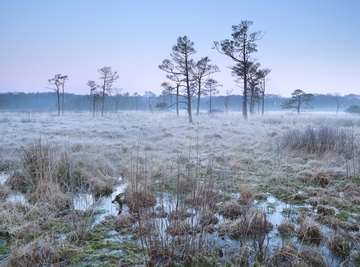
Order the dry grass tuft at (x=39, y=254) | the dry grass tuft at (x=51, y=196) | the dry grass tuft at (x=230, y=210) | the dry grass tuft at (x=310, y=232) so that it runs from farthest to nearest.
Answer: the dry grass tuft at (x=51, y=196) → the dry grass tuft at (x=230, y=210) → the dry grass tuft at (x=310, y=232) → the dry grass tuft at (x=39, y=254)

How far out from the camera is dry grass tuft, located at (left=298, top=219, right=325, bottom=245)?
328 centimetres

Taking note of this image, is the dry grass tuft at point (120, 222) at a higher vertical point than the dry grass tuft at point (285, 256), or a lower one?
lower

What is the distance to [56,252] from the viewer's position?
2805 millimetres

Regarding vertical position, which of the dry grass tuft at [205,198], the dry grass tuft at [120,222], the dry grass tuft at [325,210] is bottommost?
the dry grass tuft at [120,222]

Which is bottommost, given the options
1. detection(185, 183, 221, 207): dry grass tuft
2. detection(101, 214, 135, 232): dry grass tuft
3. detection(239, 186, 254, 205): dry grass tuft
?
detection(101, 214, 135, 232): dry grass tuft

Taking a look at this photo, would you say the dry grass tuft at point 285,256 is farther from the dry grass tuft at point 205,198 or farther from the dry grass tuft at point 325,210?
the dry grass tuft at point 325,210

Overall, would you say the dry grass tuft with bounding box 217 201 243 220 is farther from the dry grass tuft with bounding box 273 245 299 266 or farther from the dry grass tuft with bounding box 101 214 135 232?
the dry grass tuft with bounding box 101 214 135 232

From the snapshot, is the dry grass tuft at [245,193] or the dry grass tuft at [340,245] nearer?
the dry grass tuft at [340,245]

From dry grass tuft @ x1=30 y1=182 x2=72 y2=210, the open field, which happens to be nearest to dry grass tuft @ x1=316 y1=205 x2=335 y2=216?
the open field

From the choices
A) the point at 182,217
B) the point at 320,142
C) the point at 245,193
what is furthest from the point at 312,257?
the point at 320,142

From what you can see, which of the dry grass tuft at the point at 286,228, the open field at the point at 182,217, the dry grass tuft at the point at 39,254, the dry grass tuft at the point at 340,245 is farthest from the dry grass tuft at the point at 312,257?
the dry grass tuft at the point at 39,254

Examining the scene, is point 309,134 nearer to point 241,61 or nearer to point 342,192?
point 342,192

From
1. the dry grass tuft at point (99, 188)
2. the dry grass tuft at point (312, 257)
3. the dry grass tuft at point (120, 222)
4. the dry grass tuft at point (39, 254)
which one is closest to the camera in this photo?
the dry grass tuft at point (39, 254)

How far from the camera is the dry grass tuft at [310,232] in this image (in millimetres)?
3283
